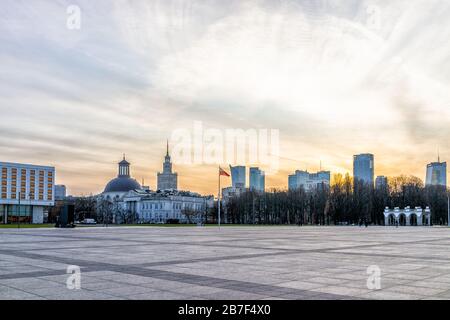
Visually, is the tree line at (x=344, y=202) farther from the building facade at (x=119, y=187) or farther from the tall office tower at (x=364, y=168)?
the building facade at (x=119, y=187)

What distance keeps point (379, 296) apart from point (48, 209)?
16162cm

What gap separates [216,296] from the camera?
938 cm

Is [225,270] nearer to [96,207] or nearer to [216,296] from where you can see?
[216,296]

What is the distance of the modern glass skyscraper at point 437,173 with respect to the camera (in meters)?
164

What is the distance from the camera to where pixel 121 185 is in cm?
18712

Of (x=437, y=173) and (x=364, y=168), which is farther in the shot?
(x=437, y=173)

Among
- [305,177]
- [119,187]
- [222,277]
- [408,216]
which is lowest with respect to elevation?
[408,216]

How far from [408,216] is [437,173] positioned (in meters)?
61.2

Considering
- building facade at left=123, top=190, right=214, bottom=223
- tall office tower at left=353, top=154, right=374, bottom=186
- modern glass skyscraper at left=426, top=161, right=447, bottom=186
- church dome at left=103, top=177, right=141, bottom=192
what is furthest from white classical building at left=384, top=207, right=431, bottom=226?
church dome at left=103, top=177, right=141, bottom=192

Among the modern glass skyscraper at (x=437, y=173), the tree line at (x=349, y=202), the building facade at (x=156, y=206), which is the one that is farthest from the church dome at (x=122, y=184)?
the modern glass skyscraper at (x=437, y=173)

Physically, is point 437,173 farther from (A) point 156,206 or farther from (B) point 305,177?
(A) point 156,206

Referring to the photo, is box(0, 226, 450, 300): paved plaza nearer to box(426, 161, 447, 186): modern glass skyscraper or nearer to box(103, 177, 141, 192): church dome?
box(426, 161, 447, 186): modern glass skyscraper

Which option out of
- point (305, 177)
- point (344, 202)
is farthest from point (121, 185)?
point (344, 202)
